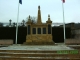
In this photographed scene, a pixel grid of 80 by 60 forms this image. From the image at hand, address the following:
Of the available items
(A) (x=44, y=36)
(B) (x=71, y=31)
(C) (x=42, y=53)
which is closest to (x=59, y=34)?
(B) (x=71, y=31)

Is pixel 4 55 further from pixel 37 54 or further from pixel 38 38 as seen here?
pixel 38 38

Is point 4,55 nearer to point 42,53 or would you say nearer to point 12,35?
point 42,53

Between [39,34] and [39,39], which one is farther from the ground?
[39,34]

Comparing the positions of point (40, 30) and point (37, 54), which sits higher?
point (40, 30)

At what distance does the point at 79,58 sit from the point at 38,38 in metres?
13.2

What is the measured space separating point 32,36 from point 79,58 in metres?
13.5

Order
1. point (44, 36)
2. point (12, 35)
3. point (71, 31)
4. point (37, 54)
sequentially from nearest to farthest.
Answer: point (37, 54) → point (44, 36) → point (12, 35) → point (71, 31)

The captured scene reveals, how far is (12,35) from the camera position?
101ft

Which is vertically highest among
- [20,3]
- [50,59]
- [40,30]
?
[20,3]

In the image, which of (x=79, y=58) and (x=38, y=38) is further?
(x=38, y=38)

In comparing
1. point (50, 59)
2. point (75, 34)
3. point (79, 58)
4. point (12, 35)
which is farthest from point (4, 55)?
point (75, 34)

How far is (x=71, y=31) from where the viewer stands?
33125 millimetres

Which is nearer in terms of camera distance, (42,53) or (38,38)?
(42,53)

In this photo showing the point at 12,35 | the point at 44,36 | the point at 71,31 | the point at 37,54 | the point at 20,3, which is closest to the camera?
the point at 37,54
